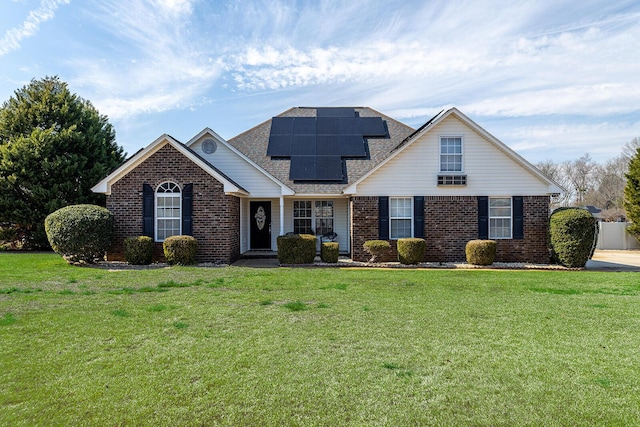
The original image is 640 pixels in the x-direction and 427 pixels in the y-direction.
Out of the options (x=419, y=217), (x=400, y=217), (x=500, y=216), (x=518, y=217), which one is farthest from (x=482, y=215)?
(x=400, y=217)

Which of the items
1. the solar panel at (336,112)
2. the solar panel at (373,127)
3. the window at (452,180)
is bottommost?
the window at (452,180)

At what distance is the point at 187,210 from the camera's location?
14.1 meters

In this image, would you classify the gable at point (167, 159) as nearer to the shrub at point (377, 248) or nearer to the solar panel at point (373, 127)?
the shrub at point (377, 248)

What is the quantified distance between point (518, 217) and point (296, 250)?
330 inches

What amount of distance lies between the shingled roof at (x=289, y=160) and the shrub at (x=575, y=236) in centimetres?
724

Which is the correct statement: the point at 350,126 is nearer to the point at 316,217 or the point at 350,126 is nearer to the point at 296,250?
the point at 316,217

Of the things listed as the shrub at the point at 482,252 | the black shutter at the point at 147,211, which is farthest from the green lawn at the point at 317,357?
the black shutter at the point at 147,211

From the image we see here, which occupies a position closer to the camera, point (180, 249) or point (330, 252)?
point (180, 249)

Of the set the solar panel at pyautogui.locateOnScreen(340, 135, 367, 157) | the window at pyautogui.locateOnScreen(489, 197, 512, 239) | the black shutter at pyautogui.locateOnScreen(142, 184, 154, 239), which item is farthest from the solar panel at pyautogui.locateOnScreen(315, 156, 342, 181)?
the black shutter at pyautogui.locateOnScreen(142, 184, 154, 239)

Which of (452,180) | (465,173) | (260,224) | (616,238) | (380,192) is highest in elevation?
(465,173)

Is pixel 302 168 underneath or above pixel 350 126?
underneath

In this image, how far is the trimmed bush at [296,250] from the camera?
46.1ft

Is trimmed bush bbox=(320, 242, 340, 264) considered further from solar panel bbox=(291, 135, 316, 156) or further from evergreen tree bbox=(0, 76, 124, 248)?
evergreen tree bbox=(0, 76, 124, 248)

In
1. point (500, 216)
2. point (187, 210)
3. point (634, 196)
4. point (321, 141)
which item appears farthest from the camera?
point (634, 196)
